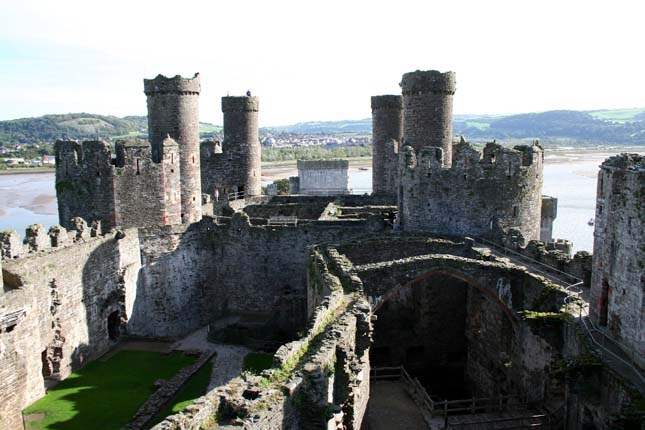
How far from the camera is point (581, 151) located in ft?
431

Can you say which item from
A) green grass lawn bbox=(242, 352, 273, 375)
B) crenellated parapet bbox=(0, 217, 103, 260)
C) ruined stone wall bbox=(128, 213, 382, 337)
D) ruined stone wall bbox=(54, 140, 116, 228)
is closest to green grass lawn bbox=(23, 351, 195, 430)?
green grass lawn bbox=(242, 352, 273, 375)

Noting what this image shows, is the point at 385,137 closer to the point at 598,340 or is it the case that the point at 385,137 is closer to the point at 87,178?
the point at 87,178

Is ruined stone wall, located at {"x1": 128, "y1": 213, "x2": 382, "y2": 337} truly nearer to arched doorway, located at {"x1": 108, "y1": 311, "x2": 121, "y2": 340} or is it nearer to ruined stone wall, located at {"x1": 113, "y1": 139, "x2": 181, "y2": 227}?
arched doorway, located at {"x1": 108, "y1": 311, "x2": 121, "y2": 340}

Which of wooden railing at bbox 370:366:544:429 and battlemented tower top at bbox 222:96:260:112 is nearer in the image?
wooden railing at bbox 370:366:544:429

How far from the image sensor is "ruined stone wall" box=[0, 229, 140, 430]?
15.0 metres

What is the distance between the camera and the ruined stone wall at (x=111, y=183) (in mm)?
20922

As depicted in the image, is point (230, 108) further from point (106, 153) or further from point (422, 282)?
point (422, 282)

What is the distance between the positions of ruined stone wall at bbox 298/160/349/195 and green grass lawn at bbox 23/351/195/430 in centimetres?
2435

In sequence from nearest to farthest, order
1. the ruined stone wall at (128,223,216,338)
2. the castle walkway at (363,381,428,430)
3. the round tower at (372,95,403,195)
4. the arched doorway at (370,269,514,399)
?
the castle walkway at (363,381,428,430)
the arched doorway at (370,269,514,399)
the ruined stone wall at (128,223,216,338)
the round tower at (372,95,403,195)

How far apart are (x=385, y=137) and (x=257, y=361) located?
594 inches

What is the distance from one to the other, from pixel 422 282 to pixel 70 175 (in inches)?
472

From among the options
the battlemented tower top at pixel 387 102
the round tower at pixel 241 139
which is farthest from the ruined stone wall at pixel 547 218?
the round tower at pixel 241 139

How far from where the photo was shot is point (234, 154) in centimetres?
3095

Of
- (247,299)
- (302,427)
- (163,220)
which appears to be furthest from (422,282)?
(302,427)
